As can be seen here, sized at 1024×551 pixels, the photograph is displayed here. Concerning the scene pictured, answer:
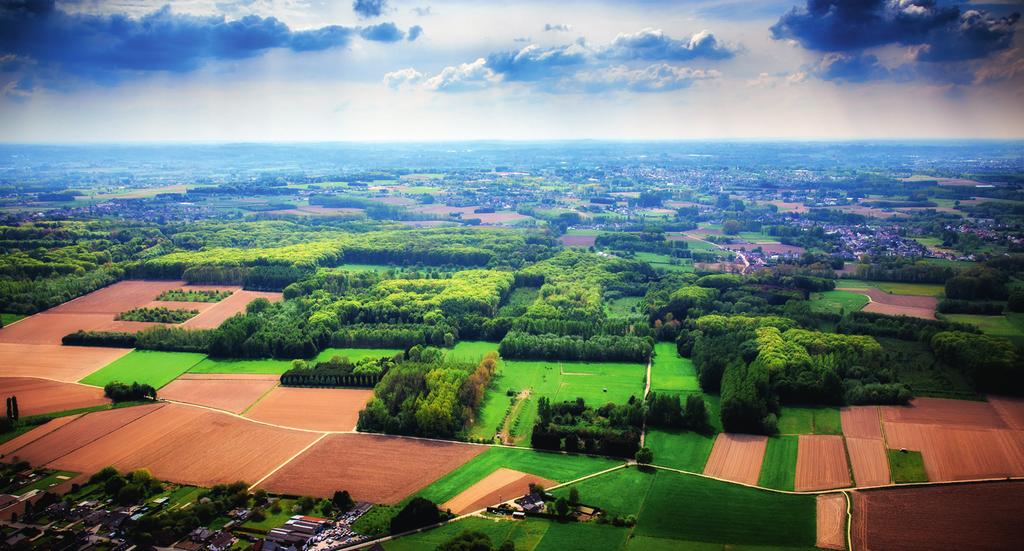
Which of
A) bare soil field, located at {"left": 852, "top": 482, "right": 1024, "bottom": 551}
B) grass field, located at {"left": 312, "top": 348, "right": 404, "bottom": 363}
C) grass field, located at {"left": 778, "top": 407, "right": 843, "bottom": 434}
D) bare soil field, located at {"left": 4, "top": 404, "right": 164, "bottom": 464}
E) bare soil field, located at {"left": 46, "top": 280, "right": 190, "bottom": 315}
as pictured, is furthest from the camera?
bare soil field, located at {"left": 46, "top": 280, "right": 190, "bottom": 315}

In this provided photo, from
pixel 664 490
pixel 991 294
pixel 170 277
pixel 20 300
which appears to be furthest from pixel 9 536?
pixel 991 294

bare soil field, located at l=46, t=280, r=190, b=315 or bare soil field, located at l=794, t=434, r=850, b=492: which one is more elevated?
bare soil field, located at l=46, t=280, r=190, b=315

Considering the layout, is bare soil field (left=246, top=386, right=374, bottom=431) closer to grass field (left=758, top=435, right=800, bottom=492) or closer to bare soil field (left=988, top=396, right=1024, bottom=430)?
grass field (left=758, top=435, right=800, bottom=492)

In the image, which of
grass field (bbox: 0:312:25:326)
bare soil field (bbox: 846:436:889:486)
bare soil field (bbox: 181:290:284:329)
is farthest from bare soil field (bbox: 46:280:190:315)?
bare soil field (bbox: 846:436:889:486)

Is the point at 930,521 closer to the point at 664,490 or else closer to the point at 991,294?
the point at 664,490

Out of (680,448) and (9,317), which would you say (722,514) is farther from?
(9,317)
